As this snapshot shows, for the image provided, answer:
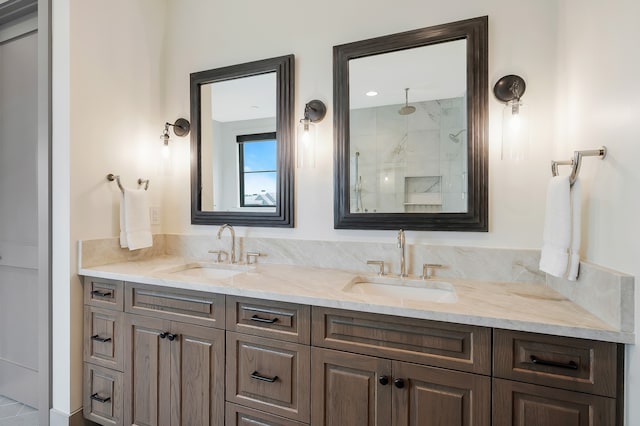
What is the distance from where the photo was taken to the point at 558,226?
1.17 m

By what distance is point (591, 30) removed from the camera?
3.79 feet

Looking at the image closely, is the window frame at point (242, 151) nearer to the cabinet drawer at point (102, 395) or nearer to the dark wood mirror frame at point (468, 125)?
the dark wood mirror frame at point (468, 125)

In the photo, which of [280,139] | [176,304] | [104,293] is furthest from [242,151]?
[104,293]

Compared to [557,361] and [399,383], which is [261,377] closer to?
[399,383]

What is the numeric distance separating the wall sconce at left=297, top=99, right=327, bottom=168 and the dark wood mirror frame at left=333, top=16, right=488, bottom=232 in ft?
0.33

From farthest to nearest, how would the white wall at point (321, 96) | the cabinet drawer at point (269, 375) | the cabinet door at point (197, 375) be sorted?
1. the cabinet door at point (197, 375)
2. the cabinet drawer at point (269, 375)
3. the white wall at point (321, 96)

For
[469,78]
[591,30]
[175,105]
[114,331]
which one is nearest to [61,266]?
[114,331]

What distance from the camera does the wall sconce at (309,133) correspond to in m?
1.85

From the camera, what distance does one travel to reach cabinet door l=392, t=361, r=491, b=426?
3.47 feet

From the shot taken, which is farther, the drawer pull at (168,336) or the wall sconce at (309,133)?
the wall sconce at (309,133)

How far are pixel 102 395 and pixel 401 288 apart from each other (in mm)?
1720

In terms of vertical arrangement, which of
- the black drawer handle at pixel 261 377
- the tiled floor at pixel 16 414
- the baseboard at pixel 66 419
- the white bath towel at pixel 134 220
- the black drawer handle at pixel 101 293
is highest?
the white bath towel at pixel 134 220

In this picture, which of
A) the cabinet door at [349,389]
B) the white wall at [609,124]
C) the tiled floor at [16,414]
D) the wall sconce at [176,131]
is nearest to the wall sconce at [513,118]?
the white wall at [609,124]

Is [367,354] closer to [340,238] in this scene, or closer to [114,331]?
[340,238]
